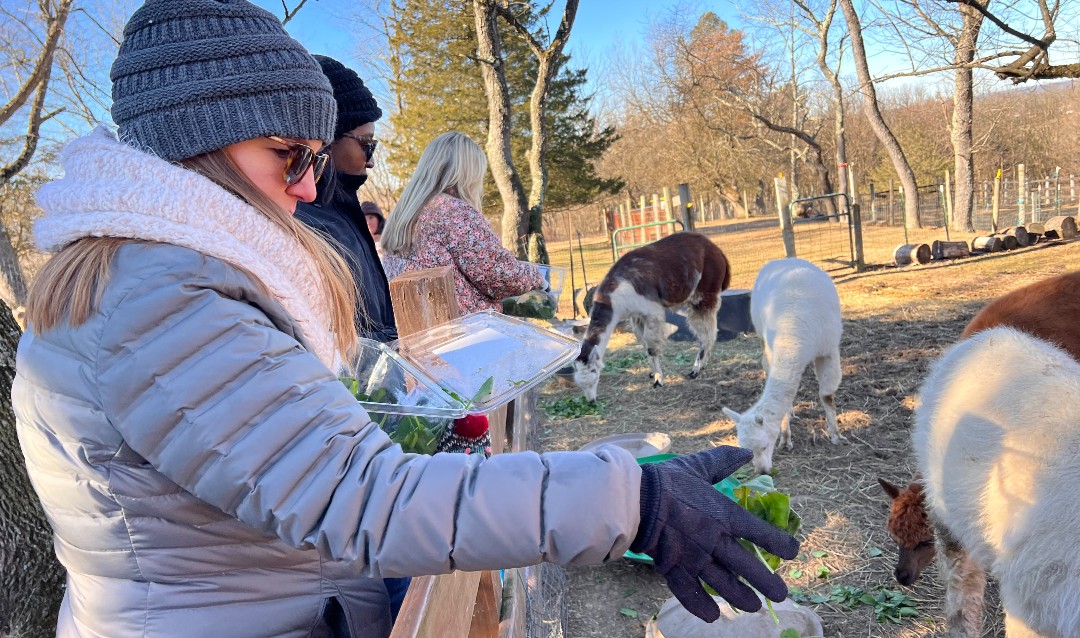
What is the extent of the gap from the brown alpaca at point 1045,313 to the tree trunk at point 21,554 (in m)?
4.83

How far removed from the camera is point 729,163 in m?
34.7

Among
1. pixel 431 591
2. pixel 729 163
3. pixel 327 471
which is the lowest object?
pixel 431 591

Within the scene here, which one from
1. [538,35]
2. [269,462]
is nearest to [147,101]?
[269,462]

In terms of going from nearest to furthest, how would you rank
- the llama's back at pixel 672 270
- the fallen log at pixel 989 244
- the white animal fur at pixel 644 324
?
the white animal fur at pixel 644 324
the llama's back at pixel 672 270
the fallen log at pixel 989 244

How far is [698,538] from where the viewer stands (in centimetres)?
103

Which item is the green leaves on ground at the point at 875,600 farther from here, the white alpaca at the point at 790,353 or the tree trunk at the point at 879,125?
the tree trunk at the point at 879,125

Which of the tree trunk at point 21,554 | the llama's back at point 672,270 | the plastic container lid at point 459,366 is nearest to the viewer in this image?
the plastic container lid at point 459,366

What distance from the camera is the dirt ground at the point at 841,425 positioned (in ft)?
11.8

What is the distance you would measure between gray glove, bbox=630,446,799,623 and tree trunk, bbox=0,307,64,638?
2771 millimetres

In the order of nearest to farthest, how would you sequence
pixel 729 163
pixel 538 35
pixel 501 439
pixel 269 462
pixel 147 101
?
pixel 269 462 → pixel 147 101 → pixel 501 439 → pixel 538 35 → pixel 729 163

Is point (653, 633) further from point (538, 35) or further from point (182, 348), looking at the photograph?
point (538, 35)

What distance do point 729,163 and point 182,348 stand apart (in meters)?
36.9

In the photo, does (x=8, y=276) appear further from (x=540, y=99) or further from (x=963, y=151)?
(x=963, y=151)

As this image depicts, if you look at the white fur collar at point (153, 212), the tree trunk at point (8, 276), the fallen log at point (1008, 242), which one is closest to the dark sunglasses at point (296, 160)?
the white fur collar at point (153, 212)
